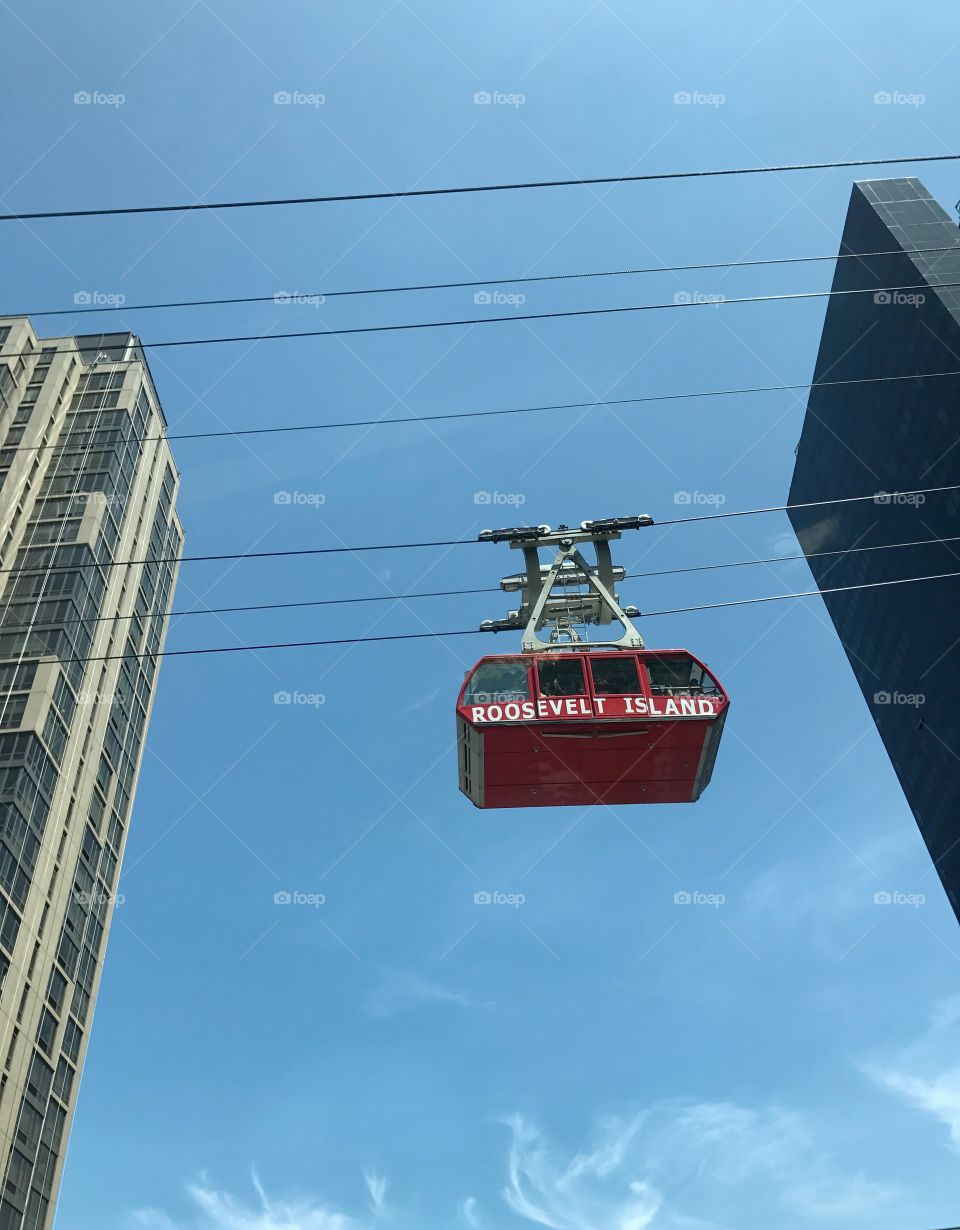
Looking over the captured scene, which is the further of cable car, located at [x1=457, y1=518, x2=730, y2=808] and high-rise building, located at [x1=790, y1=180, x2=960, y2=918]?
high-rise building, located at [x1=790, y1=180, x2=960, y2=918]

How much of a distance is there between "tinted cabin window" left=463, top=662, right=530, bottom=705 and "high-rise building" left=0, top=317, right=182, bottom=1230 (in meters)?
26.2

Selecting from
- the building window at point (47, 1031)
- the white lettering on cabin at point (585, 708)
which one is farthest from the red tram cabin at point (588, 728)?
the building window at point (47, 1031)

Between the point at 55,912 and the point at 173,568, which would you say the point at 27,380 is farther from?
the point at 55,912

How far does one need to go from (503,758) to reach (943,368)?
2238 inches

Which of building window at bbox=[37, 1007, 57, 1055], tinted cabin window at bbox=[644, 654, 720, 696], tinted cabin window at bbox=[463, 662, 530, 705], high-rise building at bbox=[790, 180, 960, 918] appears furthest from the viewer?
high-rise building at bbox=[790, 180, 960, 918]

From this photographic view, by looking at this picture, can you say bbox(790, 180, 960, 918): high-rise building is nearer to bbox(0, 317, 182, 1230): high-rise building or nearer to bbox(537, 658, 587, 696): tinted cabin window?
bbox(0, 317, 182, 1230): high-rise building

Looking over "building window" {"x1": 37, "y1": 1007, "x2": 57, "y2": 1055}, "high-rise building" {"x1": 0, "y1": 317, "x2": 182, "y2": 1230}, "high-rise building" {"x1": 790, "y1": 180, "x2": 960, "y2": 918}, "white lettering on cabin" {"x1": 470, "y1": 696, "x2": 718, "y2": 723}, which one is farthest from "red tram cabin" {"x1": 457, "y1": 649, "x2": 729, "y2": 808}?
"high-rise building" {"x1": 790, "y1": 180, "x2": 960, "y2": 918}

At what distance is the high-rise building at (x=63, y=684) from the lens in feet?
147

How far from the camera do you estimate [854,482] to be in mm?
79375

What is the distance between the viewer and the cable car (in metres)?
13.7

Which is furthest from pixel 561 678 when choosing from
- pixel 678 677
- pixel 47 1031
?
pixel 47 1031

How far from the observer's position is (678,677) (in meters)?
14.6

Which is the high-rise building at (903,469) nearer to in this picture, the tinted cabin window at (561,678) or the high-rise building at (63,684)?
the high-rise building at (63,684)

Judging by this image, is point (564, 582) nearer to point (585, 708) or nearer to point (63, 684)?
point (585, 708)
